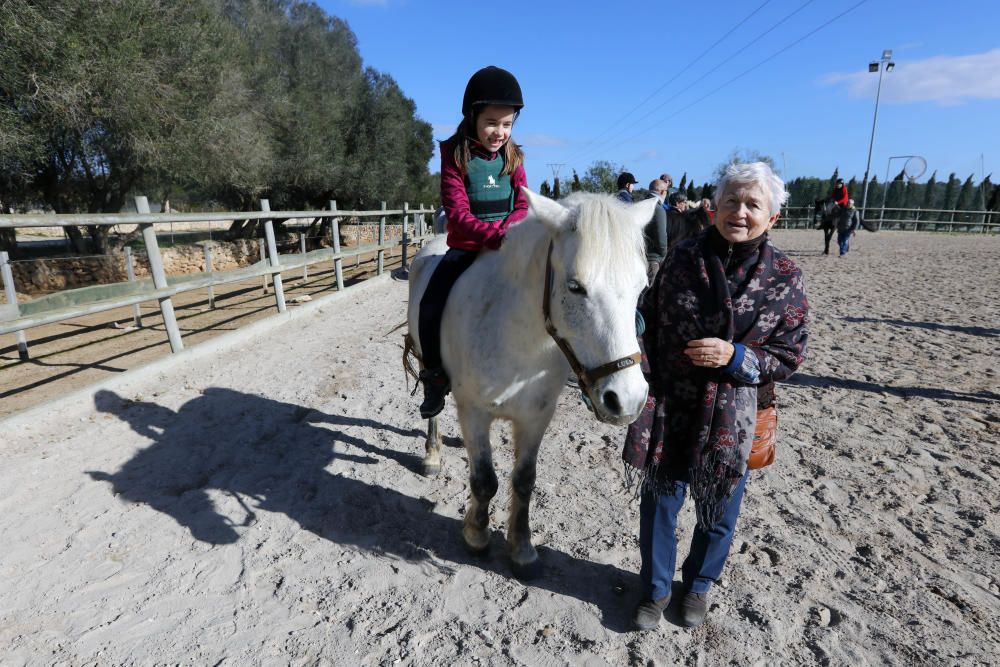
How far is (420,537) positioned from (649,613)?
4.13ft

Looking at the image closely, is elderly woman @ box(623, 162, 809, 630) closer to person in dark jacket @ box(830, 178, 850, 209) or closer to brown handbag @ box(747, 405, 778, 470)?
brown handbag @ box(747, 405, 778, 470)

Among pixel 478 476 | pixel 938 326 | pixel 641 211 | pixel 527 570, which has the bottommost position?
pixel 938 326

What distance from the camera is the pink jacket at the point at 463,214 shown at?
94.0 inches

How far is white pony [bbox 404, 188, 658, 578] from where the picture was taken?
5.48 feet

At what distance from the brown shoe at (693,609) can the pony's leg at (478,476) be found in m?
0.97

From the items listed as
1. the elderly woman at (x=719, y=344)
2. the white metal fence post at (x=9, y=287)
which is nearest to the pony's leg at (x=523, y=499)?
the elderly woman at (x=719, y=344)

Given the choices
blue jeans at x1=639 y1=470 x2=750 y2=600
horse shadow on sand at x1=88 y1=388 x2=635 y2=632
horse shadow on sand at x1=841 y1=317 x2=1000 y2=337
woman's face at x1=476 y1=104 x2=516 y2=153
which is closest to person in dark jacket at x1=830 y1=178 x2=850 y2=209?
horse shadow on sand at x1=841 y1=317 x2=1000 y2=337

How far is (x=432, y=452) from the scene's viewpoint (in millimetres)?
3559

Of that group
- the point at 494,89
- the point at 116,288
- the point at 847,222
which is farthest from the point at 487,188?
the point at 847,222

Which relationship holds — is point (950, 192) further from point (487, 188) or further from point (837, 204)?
point (487, 188)

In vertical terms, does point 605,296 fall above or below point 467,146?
below

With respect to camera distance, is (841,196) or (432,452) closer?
(432,452)

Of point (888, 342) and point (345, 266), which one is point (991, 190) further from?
point (345, 266)

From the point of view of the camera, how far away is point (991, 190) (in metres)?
31.5
